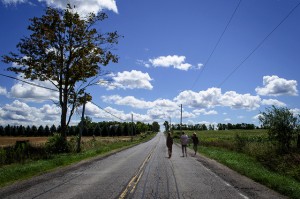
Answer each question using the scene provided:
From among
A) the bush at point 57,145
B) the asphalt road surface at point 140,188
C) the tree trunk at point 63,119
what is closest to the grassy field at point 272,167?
the asphalt road surface at point 140,188

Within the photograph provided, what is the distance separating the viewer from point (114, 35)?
3541cm

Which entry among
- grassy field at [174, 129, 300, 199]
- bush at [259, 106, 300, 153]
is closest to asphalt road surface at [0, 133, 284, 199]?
grassy field at [174, 129, 300, 199]

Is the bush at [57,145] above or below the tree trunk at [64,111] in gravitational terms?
below

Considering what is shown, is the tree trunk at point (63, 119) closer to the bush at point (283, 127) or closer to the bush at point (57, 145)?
the bush at point (57, 145)

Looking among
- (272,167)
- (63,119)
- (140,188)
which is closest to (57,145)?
(63,119)

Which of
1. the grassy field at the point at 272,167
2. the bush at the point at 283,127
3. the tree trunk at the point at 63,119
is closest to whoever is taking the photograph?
the grassy field at the point at 272,167

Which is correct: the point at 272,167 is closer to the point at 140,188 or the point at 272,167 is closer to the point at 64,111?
the point at 140,188

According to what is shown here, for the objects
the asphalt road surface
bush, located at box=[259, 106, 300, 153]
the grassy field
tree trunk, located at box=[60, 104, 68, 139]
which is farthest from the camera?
tree trunk, located at box=[60, 104, 68, 139]

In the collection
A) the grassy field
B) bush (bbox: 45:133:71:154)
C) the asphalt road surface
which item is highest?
bush (bbox: 45:133:71:154)

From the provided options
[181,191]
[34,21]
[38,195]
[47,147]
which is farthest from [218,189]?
[34,21]

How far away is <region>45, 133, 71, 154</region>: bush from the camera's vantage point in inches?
1139

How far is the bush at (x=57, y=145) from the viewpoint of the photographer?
28938 millimetres

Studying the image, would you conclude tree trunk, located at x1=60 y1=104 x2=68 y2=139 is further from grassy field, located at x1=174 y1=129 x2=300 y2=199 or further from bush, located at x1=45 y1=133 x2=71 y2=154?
grassy field, located at x1=174 y1=129 x2=300 y2=199

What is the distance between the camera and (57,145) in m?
29.4
